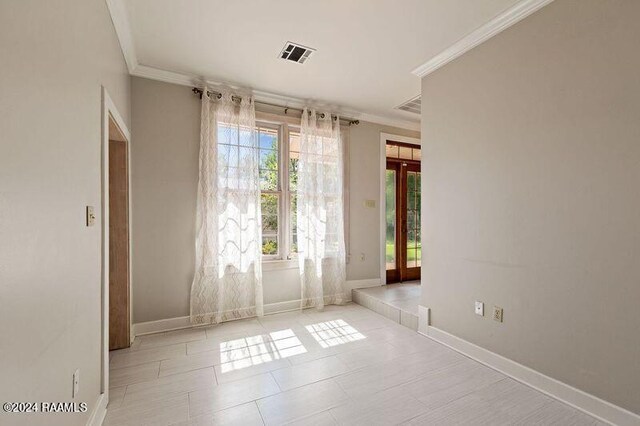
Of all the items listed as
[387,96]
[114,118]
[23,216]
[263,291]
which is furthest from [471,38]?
[263,291]

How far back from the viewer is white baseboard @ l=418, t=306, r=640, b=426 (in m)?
1.70

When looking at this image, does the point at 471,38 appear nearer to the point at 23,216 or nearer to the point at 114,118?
the point at 114,118

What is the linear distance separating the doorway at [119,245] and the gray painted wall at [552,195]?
317cm

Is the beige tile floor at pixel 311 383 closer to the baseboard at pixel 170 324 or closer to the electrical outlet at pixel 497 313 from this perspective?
the baseboard at pixel 170 324

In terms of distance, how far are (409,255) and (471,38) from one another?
336 centimetres

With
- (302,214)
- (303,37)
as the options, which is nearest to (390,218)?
(302,214)

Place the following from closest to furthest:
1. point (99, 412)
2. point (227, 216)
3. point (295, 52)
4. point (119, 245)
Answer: point (99, 412) → point (119, 245) → point (295, 52) → point (227, 216)

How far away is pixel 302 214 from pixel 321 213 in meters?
0.30

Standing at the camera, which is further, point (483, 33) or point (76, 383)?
point (483, 33)

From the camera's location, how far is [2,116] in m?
0.84

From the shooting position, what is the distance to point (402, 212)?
4.85 metres

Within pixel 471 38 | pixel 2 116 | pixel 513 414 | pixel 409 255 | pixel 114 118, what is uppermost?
pixel 471 38

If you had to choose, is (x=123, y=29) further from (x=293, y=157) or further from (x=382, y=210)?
(x=382, y=210)

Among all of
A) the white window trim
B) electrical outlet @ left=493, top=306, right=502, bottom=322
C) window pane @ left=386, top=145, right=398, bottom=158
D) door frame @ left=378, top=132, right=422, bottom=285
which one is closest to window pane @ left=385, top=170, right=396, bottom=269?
door frame @ left=378, top=132, right=422, bottom=285
